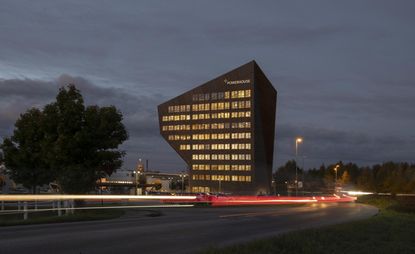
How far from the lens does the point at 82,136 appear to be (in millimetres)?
39406

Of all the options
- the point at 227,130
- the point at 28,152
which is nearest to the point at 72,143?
the point at 28,152

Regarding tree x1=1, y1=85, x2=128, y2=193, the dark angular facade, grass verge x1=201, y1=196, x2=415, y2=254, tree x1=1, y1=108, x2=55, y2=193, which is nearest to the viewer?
grass verge x1=201, y1=196, x2=415, y2=254

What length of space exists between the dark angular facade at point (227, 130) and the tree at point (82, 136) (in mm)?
116988

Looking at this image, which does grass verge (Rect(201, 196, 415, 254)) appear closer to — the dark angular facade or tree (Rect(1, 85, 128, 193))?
tree (Rect(1, 85, 128, 193))

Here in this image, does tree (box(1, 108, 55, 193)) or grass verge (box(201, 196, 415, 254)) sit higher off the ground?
tree (box(1, 108, 55, 193))

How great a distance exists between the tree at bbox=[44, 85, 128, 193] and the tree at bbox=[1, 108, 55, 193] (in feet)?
4.56

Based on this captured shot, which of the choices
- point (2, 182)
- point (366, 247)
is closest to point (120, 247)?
point (366, 247)

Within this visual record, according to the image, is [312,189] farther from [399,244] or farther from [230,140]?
[399,244]

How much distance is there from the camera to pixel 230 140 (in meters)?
169

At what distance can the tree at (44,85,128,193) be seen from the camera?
3912 centimetres

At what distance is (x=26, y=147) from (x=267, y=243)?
103ft

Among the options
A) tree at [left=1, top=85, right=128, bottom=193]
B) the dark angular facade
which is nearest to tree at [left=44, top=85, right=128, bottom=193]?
tree at [left=1, top=85, right=128, bottom=193]

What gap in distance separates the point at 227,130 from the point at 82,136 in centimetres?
13147

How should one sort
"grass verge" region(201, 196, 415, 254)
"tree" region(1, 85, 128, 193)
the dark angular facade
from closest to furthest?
1. "grass verge" region(201, 196, 415, 254)
2. "tree" region(1, 85, 128, 193)
3. the dark angular facade
